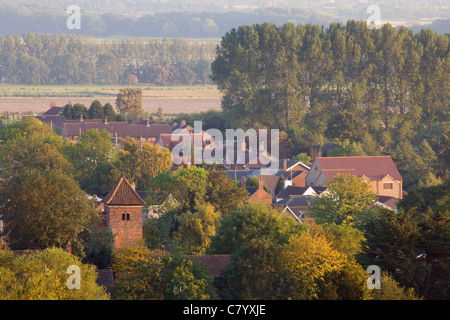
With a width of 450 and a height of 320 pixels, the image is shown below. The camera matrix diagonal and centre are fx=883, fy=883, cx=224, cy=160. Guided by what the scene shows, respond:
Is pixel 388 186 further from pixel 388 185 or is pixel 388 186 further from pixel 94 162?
pixel 94 162

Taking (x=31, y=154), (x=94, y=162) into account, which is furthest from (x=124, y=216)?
(x=31, y=154)

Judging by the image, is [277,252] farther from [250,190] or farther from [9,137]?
[9,137]

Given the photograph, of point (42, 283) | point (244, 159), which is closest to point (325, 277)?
point (42, 283)

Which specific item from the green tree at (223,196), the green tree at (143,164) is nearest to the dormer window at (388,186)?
the green tree at (143,164)
